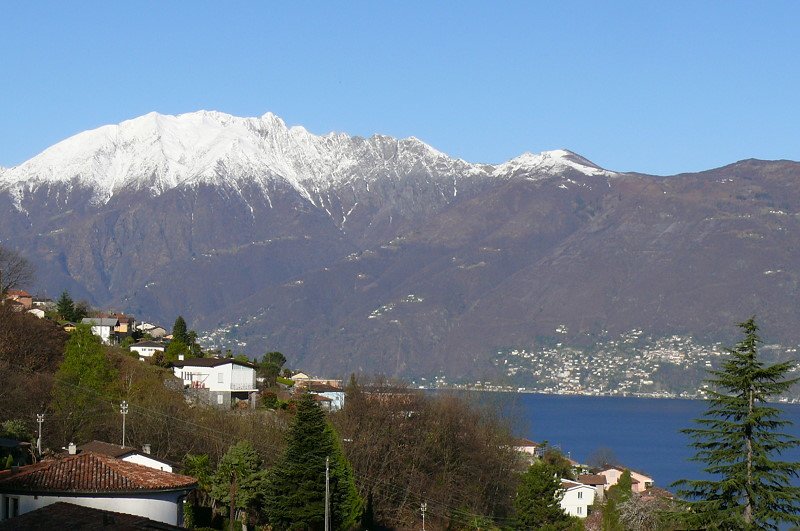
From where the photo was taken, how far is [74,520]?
82.1 ft

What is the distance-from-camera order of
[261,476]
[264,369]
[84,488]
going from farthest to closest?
[264,369] → [261,476] → [84,488]

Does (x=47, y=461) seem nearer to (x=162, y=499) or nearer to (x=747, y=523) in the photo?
(x=162, y=499)

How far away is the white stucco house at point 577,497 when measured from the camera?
272 feet

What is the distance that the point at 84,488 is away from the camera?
31.6m

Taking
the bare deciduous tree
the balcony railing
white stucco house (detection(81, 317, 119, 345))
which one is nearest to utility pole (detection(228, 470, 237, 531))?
the balcony railing

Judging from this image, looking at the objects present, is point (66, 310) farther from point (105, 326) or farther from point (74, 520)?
point (74, 520)

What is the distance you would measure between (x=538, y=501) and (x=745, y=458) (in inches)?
1455

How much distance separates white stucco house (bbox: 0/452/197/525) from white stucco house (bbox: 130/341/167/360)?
192 feet

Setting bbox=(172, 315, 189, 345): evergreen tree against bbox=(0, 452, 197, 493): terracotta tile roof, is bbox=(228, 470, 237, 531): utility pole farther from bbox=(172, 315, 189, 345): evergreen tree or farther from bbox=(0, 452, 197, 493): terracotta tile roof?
bbox=(172, 315, 189, 345): evergreen tree

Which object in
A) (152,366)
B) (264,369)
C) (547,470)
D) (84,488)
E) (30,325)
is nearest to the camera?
(84,488)

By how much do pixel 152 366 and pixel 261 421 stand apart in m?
16.9

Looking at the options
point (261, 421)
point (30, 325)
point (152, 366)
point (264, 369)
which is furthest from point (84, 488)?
point (264, 369)

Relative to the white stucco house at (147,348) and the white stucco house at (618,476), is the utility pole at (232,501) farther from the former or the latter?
the white stucco house at (618,476)

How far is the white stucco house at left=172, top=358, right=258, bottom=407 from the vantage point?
3142 inches
